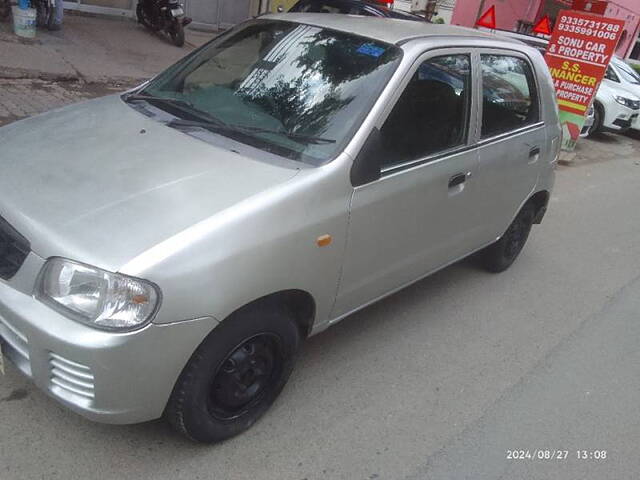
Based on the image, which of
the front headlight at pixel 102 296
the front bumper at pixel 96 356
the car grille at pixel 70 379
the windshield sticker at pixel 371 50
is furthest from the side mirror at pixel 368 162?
the car grille at pixel 70 379

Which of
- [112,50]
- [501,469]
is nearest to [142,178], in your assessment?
[501,469]

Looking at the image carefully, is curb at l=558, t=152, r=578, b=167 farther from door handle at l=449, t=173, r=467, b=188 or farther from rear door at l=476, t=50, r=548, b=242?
door handle at l=449, t=173, r=467, b=188

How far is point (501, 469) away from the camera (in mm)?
2916

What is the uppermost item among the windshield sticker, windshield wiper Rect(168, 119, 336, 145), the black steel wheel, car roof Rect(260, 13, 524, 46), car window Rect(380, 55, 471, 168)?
car roof Rect(260, 13, 524, 46)

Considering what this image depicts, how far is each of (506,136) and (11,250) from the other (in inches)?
122

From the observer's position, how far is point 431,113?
337 cm

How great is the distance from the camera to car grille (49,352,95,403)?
2195mm

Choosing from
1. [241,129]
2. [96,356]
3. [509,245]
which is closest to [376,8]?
[509,245]

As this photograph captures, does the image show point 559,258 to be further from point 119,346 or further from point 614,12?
point 614,12

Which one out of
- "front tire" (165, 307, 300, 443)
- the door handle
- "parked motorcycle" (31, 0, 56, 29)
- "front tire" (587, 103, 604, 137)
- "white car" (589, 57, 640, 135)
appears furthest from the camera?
"front tire" (587, 103, 604, 137)

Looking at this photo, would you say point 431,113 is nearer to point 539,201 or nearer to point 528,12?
point 539,201

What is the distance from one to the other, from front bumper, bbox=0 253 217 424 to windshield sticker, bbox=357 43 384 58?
5.73 feet

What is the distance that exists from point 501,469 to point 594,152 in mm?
9888

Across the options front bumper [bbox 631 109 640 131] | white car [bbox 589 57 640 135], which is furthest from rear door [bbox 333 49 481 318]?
front bumper [bbox 631 109 640 131]
